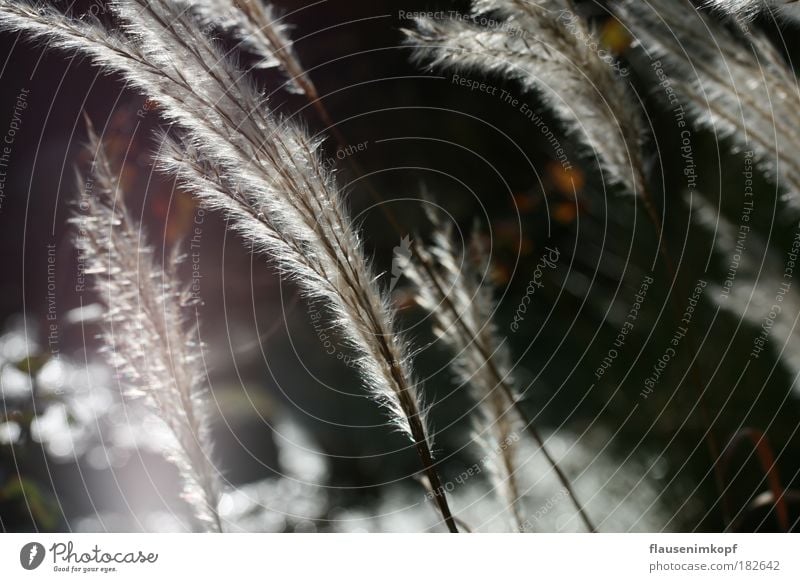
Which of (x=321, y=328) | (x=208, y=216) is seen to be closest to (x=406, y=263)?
(x=321, y=328)

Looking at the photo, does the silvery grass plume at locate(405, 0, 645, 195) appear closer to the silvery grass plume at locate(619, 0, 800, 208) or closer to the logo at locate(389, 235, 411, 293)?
the silvery grass plume at locate(619, 0, 800, 208)

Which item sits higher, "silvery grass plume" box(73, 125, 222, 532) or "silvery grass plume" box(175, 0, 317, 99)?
"silvery grass plume" box(175, 0, 317, 99)

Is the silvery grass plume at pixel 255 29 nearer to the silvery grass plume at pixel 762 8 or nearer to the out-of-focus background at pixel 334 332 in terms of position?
the out-of-focus background at pixel 334 332

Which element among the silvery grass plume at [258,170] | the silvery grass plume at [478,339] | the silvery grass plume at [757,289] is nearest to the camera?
the silvery grass plume at [258,170]

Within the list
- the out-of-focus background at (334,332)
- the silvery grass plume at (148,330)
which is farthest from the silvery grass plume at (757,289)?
the silvery grass plume at (148,330)
